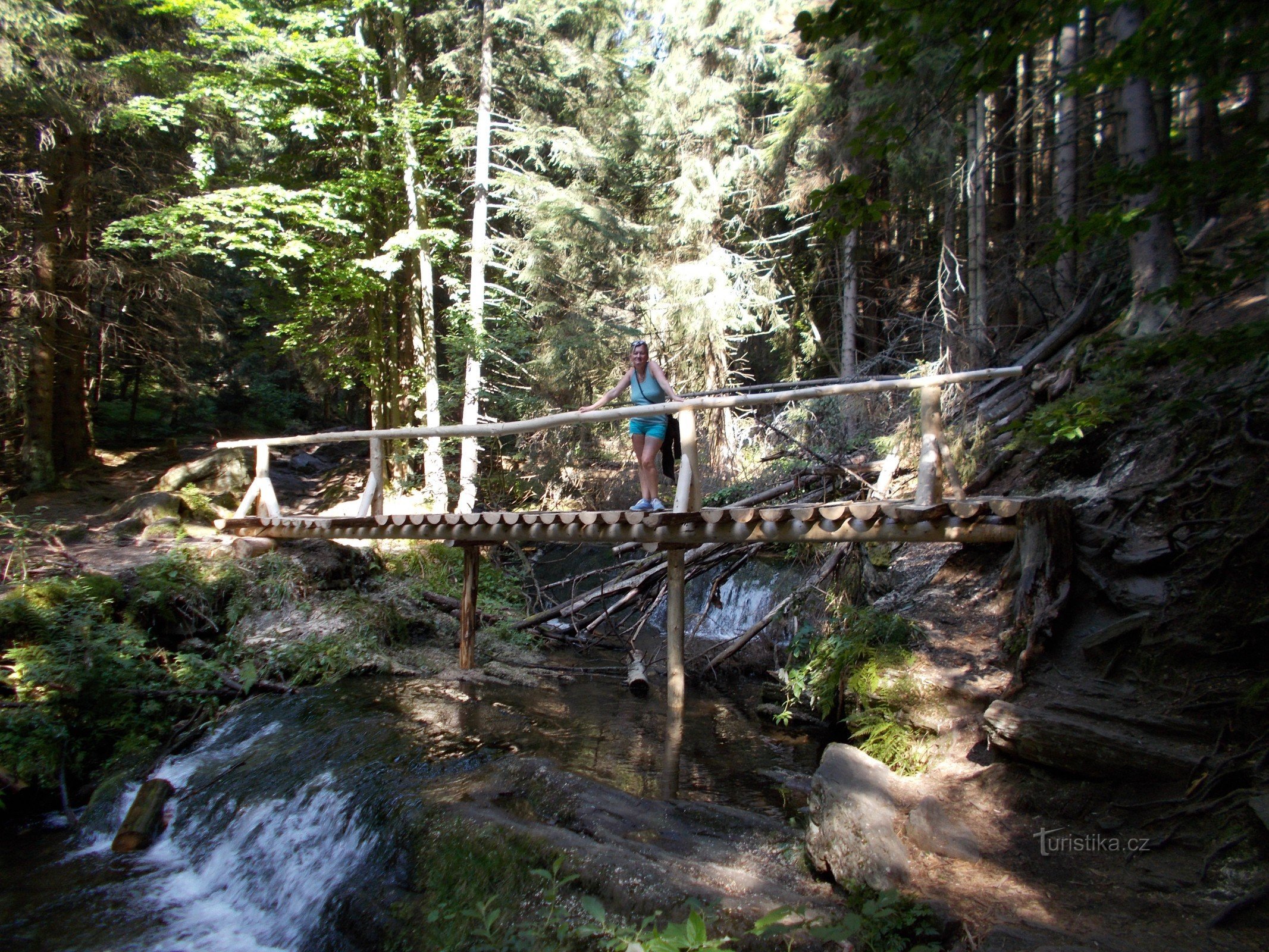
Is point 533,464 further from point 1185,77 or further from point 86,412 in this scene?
point 1185,77

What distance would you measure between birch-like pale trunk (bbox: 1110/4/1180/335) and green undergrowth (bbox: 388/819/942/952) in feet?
22.0

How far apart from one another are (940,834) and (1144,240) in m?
6.62

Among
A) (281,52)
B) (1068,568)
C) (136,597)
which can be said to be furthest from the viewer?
(281,52)

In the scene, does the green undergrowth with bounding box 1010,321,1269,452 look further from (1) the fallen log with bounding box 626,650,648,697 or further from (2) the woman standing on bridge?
(1) the fallen log with bounding box 626,650,648,697

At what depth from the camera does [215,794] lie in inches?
241

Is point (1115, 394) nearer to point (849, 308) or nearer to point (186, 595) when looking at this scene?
point (849, 308)

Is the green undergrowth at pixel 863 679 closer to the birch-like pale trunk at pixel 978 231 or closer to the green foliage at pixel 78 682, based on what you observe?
the birch-like pale trunk at pixel 978 231

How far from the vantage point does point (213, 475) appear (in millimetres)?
14062

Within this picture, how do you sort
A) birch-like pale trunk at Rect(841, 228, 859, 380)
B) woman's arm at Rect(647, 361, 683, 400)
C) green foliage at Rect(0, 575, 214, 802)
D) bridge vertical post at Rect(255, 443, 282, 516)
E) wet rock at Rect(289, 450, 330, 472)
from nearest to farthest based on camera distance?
green foliage at Rect(0, 575, 214, 802), woman's arm at Rect(647, 361, 683, 400), bridge vertical post at Rect(255, 443, 282, 516), birch-like pale trunk at Rect(841, 228, 859, 380), wet rock at Rect(289, 450, 330, 472)

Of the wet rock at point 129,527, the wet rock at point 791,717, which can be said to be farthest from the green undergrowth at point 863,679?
the wet rock at point 129,527

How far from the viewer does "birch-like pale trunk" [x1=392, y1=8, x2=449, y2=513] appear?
1391 centimetres

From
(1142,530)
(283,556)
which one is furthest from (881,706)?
(283,556)

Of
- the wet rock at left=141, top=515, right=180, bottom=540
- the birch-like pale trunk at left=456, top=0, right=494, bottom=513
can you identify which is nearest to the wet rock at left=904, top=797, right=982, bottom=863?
the birch-like pale trunk at left=456, top=0, right=494, bottom=513

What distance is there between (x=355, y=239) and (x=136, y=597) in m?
8.67
